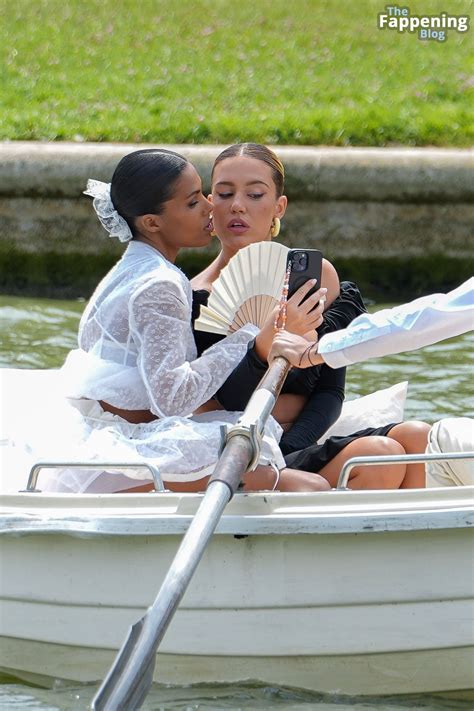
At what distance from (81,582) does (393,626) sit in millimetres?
734

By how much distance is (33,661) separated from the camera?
331 cm

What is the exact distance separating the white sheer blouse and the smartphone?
0.60ft

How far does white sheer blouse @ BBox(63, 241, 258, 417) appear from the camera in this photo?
321cm

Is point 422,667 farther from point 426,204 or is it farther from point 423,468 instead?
point 426,204

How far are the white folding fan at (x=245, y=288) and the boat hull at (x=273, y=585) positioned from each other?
2.00ft

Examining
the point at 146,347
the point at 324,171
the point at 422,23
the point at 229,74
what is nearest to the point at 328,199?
the point at 324,171

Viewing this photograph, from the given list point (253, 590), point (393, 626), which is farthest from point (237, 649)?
point (393, 626)

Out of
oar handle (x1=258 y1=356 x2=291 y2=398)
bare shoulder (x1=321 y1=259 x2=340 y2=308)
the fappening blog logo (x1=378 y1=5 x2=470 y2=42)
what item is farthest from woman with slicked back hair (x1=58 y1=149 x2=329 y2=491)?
the fappening blog logo (x1=378 y1=5 x2=470 y2=42)

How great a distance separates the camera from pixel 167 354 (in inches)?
126

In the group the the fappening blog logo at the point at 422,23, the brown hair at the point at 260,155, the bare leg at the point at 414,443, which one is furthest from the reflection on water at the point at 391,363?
the the fappening blog logo at the point at 422,23

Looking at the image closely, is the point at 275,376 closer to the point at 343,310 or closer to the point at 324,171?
the point at 343,310

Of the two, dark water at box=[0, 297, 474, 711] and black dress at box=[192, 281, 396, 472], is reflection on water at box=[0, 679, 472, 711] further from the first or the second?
black dress at box=[192, 281, 396, 472]

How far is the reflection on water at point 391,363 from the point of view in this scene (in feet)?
20.1

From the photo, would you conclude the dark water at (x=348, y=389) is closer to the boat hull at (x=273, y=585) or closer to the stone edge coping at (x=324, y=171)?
the boat hull at (x=273, y=585)
